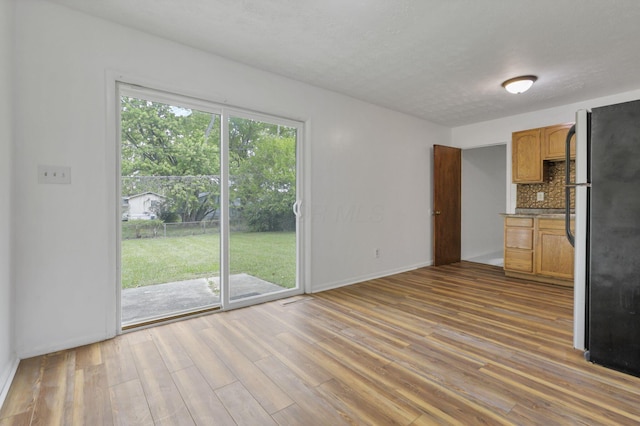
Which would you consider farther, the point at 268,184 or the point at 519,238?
the point at 519,238

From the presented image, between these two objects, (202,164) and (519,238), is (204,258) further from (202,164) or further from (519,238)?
Result: (519,238)

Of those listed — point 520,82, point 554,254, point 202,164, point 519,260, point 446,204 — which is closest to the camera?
point 202,164

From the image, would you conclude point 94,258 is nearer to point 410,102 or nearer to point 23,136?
point 23,136

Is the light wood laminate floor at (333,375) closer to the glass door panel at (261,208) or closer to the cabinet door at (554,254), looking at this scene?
the glass door panel at (261,208)

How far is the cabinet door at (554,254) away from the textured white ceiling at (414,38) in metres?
1.89

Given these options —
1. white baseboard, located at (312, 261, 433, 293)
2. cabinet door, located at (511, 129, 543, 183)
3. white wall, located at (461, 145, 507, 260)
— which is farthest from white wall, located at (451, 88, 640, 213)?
white baseboard, located at (312, 261, 433, 293)

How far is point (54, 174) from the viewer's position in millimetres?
2277

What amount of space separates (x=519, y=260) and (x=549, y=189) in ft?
4.31

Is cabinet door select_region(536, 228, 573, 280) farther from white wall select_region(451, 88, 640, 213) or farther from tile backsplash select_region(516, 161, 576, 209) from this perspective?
white wall select_region(451, 88, 640, 213)

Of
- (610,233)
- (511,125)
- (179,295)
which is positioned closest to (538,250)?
(511,125)

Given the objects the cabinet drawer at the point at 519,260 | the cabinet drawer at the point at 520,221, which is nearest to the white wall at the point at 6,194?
the cabinet drawer at the point at 519,260

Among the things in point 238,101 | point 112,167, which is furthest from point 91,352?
point 238,101

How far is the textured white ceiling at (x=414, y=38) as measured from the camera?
2.28m

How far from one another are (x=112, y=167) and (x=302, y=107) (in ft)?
6.88
